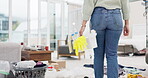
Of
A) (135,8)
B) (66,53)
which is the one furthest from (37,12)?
(135,8)

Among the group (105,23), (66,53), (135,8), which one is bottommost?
(66,53)

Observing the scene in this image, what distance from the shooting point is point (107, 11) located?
1.29m

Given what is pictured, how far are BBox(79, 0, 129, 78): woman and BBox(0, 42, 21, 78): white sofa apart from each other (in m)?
0.86

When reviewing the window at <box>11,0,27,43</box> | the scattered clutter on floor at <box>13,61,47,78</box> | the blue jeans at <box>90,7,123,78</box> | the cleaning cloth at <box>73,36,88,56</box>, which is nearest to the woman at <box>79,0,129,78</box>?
the blue jeans at <box>90,7,123,78</box>

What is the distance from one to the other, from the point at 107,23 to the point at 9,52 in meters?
1.10

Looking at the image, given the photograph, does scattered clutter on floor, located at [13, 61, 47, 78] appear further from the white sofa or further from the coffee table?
the coffee table

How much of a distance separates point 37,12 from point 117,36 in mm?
5491

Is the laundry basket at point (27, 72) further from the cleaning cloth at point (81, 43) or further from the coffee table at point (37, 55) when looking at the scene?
the coffee table at point (37, 55)

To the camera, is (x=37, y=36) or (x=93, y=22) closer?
(x=93, y=22)

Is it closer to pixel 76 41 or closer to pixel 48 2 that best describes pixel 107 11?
pixel 76 41

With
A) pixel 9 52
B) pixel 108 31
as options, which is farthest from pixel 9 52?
pixel 108 31

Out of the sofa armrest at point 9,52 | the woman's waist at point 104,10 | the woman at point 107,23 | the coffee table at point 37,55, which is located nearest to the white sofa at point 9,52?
the sofa armrest at point 9,52

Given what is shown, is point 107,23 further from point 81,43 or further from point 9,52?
point 9,52

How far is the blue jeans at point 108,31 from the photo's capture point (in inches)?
50.7
